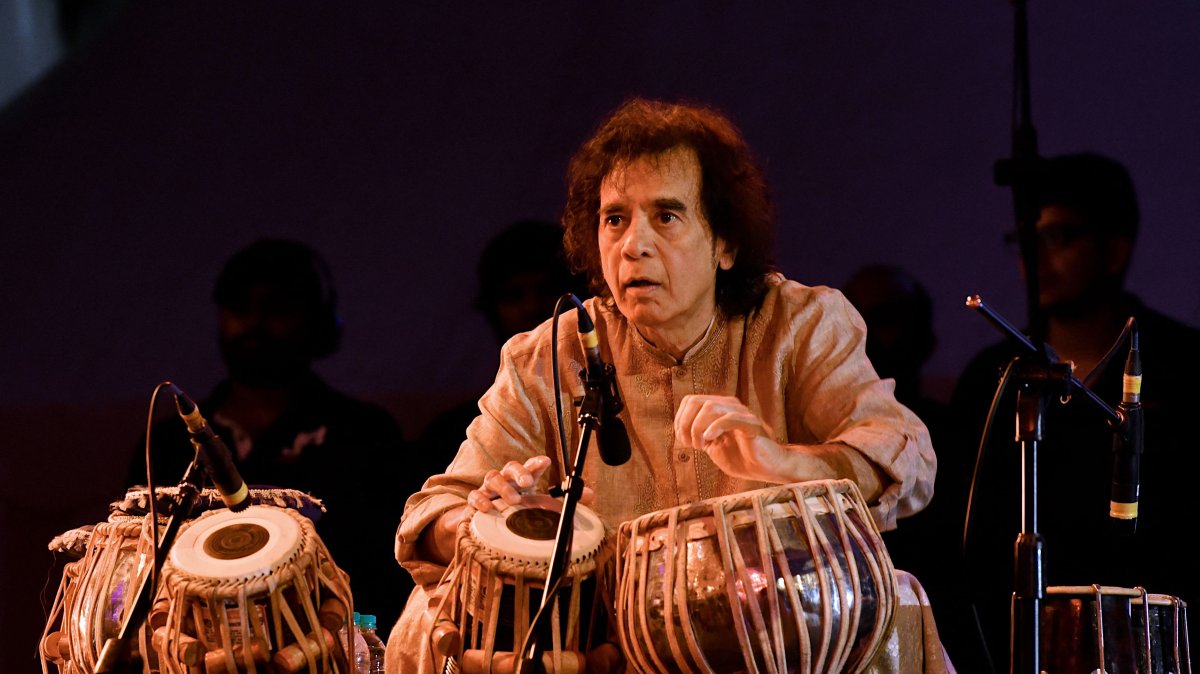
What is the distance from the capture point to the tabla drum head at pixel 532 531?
2295 mm

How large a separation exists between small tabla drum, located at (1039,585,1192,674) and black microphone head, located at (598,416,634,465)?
133 centimetres

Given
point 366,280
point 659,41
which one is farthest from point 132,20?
point 659,41

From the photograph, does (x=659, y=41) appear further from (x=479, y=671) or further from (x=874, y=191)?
(x=479, y=671)

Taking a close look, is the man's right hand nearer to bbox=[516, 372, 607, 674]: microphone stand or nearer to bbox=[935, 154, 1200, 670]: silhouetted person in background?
bbox=[516, 372, 607, 674]: microphone stand

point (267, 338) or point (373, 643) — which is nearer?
point (373, 643)

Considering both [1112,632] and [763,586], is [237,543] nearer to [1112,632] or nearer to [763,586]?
[763,586]

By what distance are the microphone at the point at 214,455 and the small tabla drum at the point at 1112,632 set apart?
196cm

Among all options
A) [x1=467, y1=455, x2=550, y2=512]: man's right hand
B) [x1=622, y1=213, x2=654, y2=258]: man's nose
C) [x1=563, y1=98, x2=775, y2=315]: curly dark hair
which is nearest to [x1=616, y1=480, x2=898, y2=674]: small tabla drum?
[x1=467, y1=455, x2=550, y2=512]: man's right hand

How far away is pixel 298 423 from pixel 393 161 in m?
1.15

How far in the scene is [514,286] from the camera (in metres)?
4.53

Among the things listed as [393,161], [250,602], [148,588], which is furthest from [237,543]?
[393,161]

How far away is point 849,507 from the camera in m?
2.19

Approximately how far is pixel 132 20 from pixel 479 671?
372 cm

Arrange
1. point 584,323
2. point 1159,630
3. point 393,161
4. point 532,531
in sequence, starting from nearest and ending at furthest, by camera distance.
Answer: point 584,323
point 532,531
point 1159,630
point 393,161
